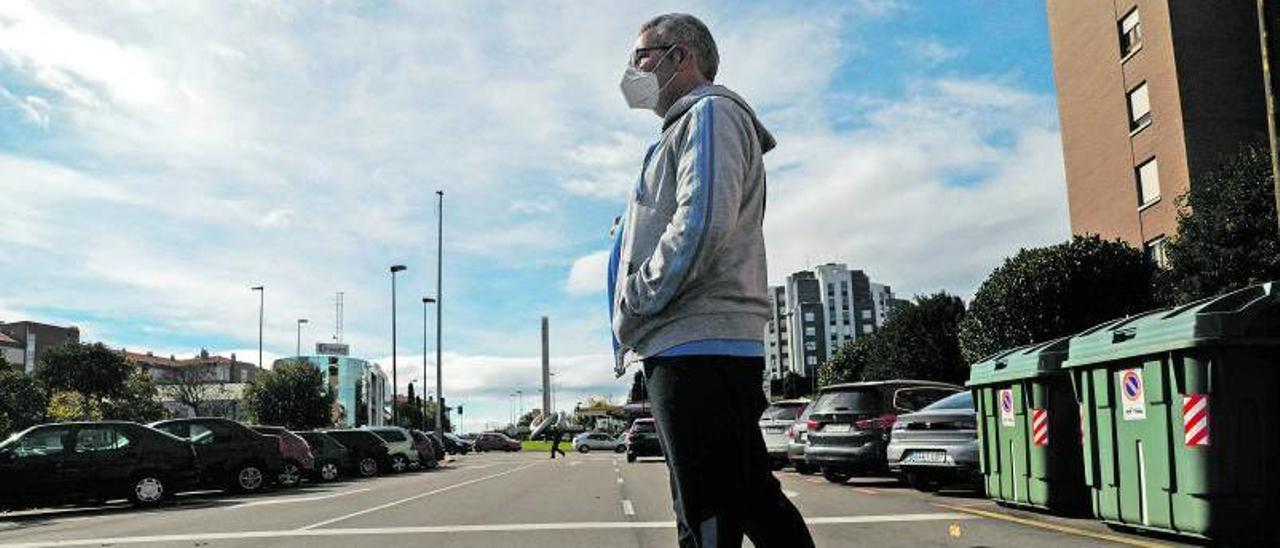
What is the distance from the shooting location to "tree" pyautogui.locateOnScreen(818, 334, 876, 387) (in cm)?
5856

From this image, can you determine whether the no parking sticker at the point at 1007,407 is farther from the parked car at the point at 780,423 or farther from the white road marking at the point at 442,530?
the parked car at the point at 780,423

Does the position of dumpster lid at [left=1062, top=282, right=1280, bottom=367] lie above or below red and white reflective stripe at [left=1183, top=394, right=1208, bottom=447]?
above

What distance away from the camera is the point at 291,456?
20.9 meters

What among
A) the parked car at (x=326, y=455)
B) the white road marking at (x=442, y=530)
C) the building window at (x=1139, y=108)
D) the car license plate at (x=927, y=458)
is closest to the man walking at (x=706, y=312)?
the white road marking at (x=442, y=530)

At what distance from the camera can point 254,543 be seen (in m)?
8.27

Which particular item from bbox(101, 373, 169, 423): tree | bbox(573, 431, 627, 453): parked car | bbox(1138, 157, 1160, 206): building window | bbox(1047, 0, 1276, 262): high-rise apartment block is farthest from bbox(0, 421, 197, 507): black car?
bbox(101, 373, 169, 423): tree

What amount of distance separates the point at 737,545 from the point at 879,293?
172 metres

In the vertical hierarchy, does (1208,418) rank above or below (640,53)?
below

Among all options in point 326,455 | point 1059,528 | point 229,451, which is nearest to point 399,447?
point 326,455

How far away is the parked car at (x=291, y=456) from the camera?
2072 centimetres

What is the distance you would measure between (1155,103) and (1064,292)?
727 centimetres

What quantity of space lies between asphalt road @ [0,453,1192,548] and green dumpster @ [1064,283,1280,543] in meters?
0.59

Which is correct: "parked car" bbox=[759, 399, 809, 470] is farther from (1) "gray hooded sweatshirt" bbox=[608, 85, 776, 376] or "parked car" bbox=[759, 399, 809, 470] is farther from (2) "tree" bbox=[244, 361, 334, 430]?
(2) "tree" bbox=[244, 361, 334, 430]

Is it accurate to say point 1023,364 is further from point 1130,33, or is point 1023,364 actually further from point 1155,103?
point 1130,33
